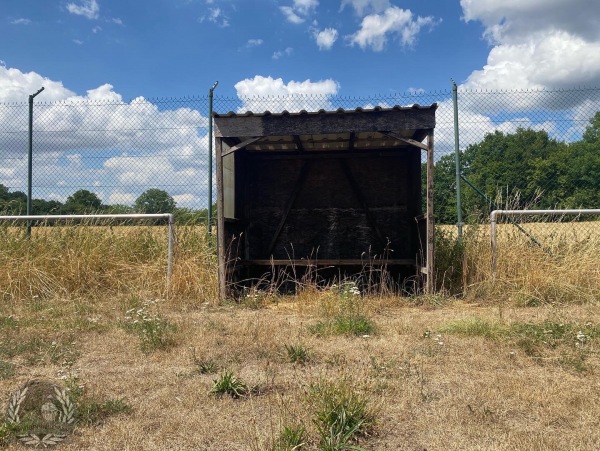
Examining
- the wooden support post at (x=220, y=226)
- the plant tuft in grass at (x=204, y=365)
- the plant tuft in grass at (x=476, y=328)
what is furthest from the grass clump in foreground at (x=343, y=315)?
the wooden support post at (x=220, y=226)

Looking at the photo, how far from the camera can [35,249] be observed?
7734mm

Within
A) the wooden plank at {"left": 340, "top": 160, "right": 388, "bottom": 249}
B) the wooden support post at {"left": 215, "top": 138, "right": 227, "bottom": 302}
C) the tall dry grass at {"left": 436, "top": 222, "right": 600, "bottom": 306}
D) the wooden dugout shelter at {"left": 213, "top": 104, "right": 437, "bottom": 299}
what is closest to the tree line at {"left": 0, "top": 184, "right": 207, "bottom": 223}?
the wooden dugout shelter at {"left": 213, "top": 104, "right": 437, "bottom": 299}

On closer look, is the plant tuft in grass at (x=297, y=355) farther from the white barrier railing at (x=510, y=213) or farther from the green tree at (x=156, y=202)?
the green tree at (x=156, y=202)

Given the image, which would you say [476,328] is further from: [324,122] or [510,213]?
[324,122]

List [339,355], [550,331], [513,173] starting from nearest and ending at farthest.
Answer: [339,355]
[550,331]
[513,173]

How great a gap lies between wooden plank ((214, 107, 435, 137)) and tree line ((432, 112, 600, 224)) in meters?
2.16

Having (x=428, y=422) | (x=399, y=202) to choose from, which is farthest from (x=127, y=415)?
(x=399, y=202)

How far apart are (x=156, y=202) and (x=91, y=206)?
1239mm

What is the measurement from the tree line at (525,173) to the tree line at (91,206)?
15.5ft

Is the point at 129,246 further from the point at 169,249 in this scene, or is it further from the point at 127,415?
the point at 127,415

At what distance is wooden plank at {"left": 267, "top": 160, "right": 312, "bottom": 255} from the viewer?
9438 millimetres

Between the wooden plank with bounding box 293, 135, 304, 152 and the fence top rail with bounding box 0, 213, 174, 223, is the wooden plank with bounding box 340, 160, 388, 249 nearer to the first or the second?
the wooden plank with bounding box 293, 135, 304, 152

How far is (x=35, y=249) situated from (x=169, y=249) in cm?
216

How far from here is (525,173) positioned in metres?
41.8
